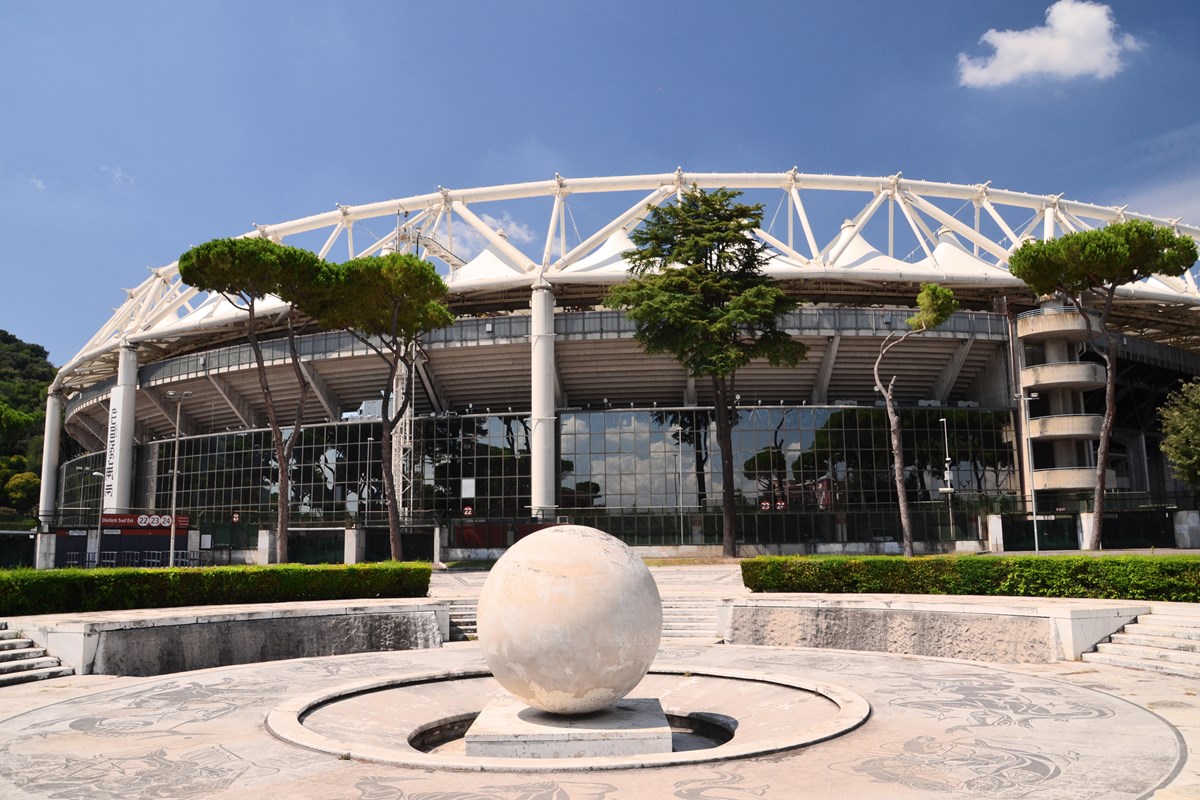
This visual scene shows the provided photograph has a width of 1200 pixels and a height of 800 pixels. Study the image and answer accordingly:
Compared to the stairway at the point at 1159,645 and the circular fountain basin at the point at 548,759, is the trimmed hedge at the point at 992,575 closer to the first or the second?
the stairway at the point at 1159,645

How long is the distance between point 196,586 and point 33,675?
242 inches

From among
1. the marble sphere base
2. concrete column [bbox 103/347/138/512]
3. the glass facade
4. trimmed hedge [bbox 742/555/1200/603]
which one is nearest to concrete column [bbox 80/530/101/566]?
the glass facade

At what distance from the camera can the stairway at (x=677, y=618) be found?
71.5ft

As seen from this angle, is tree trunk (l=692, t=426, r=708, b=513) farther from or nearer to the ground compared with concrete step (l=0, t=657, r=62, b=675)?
farther from the ground

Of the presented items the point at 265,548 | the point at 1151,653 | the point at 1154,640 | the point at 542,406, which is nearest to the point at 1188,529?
the point at 542,406

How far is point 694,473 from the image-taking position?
1918 inches

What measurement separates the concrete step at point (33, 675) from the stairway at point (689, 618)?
12185 millimetres

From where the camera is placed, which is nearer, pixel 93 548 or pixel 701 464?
pixel 93 548

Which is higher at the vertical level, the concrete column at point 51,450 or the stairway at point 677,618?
the concrete column at point 51,450

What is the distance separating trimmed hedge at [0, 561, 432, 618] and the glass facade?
22.7m

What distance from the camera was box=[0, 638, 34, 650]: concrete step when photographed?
1625 centimetres

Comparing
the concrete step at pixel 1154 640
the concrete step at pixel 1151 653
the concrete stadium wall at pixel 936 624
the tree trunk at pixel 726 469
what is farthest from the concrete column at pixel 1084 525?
the concrete step at pixel 1151 653

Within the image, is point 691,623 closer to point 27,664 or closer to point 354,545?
point 27,664

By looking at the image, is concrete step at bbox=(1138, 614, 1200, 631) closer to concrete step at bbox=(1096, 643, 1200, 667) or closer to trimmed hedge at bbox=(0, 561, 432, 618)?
concrete step at bbox=(1096, 643, 1200, 667)
